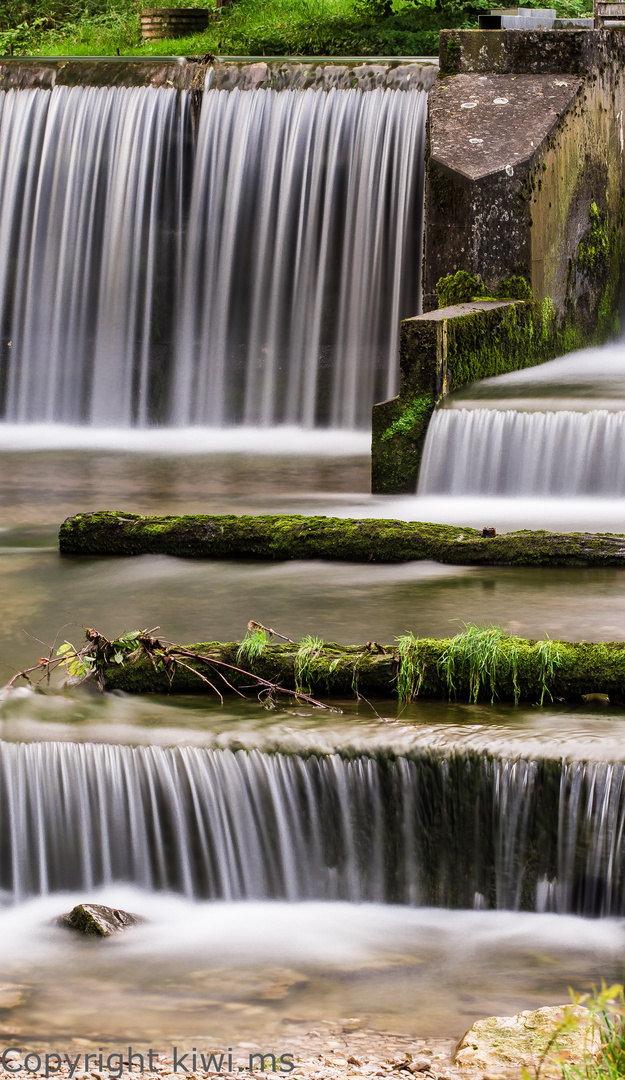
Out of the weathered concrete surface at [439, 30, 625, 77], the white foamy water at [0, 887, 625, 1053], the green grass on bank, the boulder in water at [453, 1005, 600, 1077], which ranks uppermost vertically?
the green grass on bank

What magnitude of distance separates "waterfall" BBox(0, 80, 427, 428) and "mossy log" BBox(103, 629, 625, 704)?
28.1ft

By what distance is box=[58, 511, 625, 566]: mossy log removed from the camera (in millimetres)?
7344

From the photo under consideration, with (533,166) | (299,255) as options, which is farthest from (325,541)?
(299,255)

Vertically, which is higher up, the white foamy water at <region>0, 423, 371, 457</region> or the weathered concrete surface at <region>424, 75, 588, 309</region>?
the weathered concrete surface at <region>424, 75, 588, 309</region>

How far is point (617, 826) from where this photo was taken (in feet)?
15.2

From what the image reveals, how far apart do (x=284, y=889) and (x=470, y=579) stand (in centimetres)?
260

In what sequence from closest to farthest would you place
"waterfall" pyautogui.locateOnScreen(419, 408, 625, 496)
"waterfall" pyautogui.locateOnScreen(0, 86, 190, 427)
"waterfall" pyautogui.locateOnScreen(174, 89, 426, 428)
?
"waterfall" pyautogui.locateOnScreen(419, 408, 625, 496), "waterfall" pyautogui.locateOnScreen(174, 89, 426, 428), "waterfall" pyautogui.locateOnScreen(0, 86, 190, 427)

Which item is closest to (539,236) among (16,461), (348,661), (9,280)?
(16,461)

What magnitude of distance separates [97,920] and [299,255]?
33.9ft

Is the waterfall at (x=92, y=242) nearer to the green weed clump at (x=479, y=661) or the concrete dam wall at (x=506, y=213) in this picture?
the concrete dam wall at (x=506, y=213)

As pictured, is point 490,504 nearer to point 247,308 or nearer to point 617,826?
point 617,826

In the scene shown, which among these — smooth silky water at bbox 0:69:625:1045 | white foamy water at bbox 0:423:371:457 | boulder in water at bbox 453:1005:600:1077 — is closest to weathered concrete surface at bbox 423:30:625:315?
smooth silky water at bbox 0:69:625:1045

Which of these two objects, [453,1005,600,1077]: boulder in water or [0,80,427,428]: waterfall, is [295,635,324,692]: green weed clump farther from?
[0,80,427,428]: waterfall

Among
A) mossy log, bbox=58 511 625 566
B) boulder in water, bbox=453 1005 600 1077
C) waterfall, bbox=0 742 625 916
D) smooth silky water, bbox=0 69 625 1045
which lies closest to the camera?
boulder in water, bbox=453 1005 600 1077
